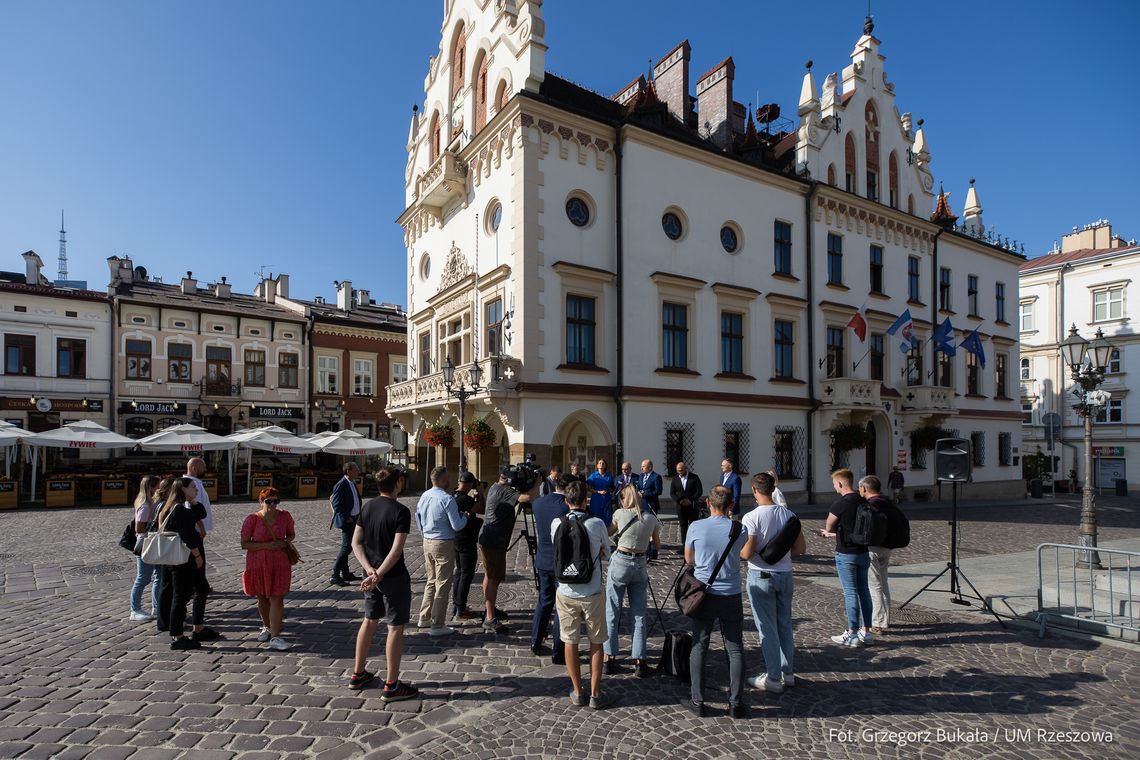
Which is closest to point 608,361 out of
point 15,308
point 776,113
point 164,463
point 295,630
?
point 295,630

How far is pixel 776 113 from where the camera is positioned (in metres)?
29.7

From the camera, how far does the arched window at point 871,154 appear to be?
26.9 m

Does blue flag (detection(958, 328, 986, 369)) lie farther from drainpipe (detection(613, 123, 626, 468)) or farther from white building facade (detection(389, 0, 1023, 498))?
drainpipe (detection(613, 123, 626, 468))

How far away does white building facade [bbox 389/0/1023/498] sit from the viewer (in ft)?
61.9

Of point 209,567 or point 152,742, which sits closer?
point 152,742

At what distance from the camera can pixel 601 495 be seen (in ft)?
40.1

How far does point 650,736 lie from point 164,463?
102ft

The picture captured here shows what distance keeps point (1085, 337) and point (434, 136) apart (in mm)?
43163

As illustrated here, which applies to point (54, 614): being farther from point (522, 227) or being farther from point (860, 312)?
point (860, 312)

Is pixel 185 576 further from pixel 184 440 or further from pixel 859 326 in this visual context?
pixel 859 326

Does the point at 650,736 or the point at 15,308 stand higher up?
the point at 15,308

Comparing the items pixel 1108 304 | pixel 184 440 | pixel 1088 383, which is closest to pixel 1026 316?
pixel 1108 304

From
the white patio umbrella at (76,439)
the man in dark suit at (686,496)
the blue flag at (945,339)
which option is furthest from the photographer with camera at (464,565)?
the blue flag at (945,339)

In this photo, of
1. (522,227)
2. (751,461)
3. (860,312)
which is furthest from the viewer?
(860,312)
